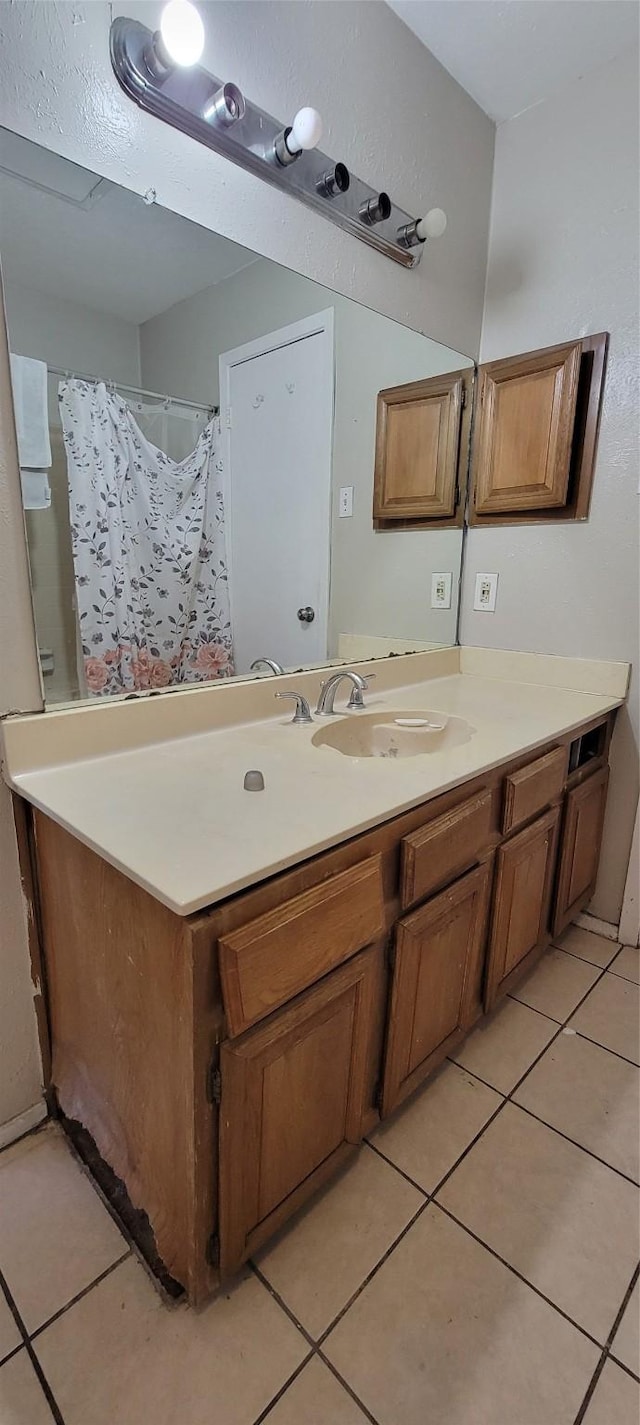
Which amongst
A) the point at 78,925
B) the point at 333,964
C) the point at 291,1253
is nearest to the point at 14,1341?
the point at 291,1253

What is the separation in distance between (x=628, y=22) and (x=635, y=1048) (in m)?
2.45

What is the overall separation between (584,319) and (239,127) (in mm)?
1026

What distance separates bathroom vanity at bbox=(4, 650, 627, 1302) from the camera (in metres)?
0.75

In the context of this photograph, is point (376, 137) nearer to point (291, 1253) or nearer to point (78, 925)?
point (78, 925)

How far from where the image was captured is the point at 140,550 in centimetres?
119

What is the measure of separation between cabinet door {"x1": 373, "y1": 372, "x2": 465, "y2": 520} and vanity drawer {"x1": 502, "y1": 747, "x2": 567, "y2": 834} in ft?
2.86

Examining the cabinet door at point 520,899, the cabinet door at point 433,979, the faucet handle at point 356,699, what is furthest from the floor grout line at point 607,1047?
the faucet handle at point 356,699

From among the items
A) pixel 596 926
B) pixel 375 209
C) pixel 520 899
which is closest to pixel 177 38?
pixel 375 209

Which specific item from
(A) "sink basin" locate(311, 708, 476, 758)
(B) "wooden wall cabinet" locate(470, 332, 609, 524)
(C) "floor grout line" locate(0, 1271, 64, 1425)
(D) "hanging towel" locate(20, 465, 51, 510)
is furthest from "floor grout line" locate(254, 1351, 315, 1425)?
(B) "wooden wall cabinet" locate(470, 332, 609, 524)

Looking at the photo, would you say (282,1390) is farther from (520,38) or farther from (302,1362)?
(520,38)

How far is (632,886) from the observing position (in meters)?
1.78

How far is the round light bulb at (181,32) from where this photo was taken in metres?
0.93

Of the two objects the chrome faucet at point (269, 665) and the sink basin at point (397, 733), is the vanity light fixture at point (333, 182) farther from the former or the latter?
the sink basin at point (397, 733)

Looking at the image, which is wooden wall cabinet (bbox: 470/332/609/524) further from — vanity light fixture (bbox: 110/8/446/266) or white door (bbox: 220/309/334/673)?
white door (bbox: 220/309/334/673)
